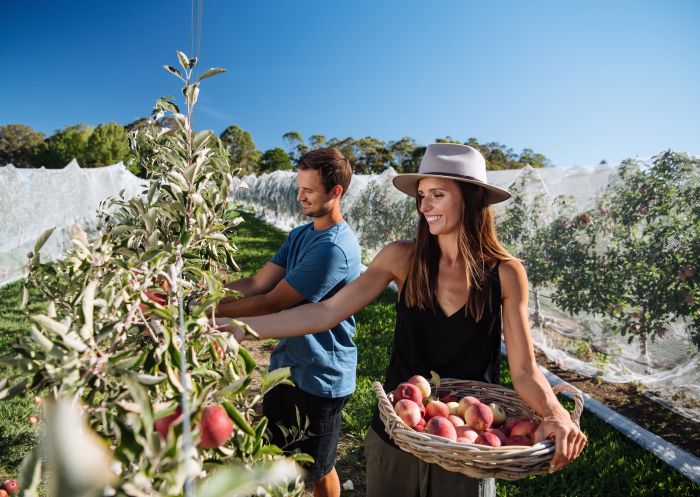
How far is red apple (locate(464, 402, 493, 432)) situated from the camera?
1.51 meters

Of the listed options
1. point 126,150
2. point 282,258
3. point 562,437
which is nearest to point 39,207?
point 282,258

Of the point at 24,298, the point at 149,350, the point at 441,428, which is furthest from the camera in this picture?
the point at 441,428

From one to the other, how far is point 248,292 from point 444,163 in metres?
1.21

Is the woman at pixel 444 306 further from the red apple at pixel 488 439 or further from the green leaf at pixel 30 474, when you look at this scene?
the green leaf at pixel 30 474

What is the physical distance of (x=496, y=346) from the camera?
69.8 inches

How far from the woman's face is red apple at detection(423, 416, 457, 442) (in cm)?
67

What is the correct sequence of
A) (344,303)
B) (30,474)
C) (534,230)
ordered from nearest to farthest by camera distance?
(30,474) < (344,303) < (534,230)

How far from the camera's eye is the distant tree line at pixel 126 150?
61.3 metres

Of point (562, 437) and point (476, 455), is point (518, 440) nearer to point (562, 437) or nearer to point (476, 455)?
point (562, 437)

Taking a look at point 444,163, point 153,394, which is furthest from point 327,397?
point 153,394

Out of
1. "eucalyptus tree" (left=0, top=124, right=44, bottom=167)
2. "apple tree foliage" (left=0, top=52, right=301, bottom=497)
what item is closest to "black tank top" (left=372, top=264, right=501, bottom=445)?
"apple tree foliage" (left=0, top=52, right=301, bottom=497)

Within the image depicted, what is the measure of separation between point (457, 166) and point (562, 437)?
100 centimetres

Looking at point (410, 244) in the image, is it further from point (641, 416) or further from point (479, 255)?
point (641, 416)

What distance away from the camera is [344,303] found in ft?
6.04
